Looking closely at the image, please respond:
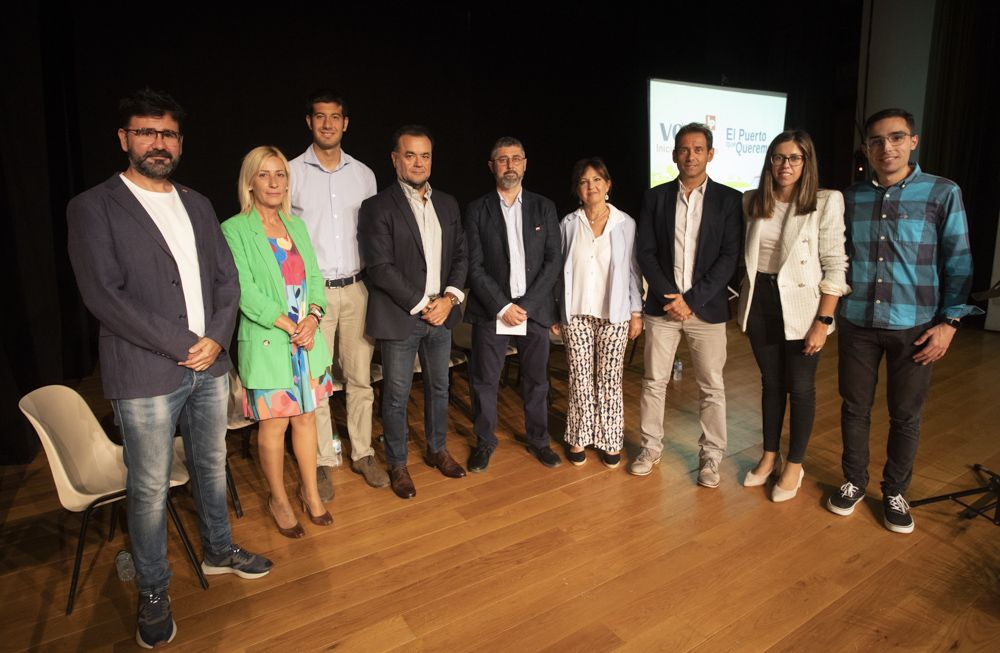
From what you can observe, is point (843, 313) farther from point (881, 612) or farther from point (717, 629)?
point (717, 629)

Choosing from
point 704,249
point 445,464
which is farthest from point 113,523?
point 704,249

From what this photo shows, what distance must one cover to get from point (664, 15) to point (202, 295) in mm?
6281

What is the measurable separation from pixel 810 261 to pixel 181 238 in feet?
8.12

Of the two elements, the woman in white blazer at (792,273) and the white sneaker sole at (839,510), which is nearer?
the woman in white blazer at (792,273)

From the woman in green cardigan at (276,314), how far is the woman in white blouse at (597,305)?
127 cm

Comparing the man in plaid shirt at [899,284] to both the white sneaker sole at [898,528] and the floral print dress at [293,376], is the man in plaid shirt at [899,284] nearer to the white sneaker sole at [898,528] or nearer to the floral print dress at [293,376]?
the white sneaker sole at [898,528]

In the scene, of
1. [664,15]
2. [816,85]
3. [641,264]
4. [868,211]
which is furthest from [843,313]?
[816,85]

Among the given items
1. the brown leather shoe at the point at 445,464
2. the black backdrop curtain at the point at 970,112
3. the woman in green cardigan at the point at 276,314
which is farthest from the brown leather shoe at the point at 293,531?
the black backdrop curtain at the point at 970,112

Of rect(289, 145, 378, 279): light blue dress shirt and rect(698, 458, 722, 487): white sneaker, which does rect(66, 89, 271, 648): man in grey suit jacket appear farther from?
rect(698, 458, 722, 487): white sneaker

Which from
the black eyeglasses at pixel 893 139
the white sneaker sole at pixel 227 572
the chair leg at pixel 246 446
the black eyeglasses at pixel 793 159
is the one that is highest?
the black eyeglasses at pixel 893 139

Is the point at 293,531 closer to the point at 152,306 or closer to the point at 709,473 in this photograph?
the point at 152,306

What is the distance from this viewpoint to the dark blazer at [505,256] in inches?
121

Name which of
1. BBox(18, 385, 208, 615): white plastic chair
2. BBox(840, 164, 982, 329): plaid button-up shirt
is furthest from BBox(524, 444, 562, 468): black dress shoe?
BBox(18, 385, 208, 615): white plastic chair

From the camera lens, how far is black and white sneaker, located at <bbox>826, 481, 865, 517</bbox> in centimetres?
282
